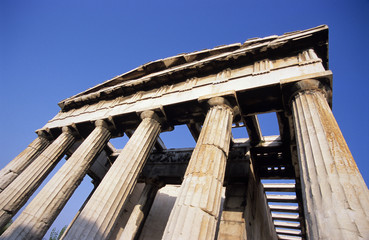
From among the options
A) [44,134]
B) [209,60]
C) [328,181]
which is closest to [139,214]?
[44,134]

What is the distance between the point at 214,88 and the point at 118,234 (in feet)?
36.8

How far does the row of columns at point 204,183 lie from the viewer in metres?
3.07

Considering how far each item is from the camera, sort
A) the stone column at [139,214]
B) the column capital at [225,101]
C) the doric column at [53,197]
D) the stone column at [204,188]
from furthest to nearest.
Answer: the stone column at [139,214] → the column capital at [225,101] → the doric column at [53,197] → the stone column at [204,188]

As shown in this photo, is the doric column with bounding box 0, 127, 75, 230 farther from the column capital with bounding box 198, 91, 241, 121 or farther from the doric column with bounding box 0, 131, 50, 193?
the column capital with bounding box 198, 91, 241, 121

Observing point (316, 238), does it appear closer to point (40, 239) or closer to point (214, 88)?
point (214, 88)

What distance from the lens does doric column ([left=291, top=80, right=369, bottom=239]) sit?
2.77 metres

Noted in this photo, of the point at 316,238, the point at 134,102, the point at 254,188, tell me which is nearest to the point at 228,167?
the point at 254,188

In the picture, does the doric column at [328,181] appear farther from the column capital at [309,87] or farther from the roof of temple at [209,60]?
the roof of temple at [209,60]

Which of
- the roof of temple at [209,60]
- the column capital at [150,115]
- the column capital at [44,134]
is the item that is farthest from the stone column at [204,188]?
the column capital at [44,134]

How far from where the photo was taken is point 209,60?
8.56 m

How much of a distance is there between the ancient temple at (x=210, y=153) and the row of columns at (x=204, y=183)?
23 millimetres

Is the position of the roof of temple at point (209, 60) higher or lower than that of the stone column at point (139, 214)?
higher

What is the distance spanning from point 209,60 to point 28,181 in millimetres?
9868

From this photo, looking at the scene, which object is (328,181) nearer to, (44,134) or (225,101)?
(225,101)
